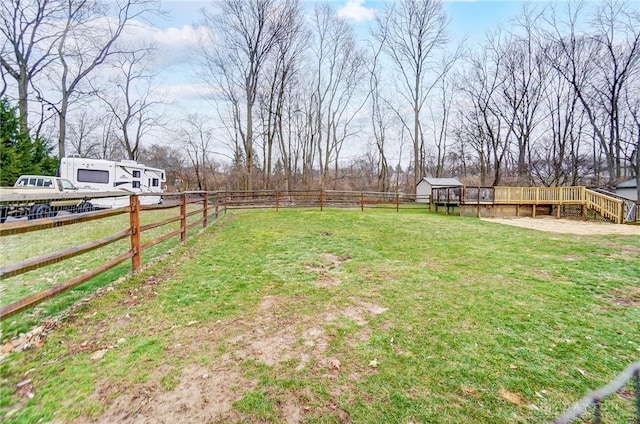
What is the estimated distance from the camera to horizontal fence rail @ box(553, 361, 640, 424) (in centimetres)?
160

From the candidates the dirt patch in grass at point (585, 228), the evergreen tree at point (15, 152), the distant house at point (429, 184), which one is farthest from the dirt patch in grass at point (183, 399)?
the distant house at point (429, 184)

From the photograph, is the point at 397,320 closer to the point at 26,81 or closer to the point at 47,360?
the point at 47,360

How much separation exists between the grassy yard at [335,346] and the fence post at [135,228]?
0.21 meters

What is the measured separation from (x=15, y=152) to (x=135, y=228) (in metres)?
15.0

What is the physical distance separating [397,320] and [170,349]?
1974mm

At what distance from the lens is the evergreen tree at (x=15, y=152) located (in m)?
12.5

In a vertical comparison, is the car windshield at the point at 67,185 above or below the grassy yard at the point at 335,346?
above

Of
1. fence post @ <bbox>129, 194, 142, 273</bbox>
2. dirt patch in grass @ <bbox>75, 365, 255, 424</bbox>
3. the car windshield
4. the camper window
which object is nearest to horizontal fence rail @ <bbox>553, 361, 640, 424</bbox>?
dirt patch in grass @ <bbox>75, 365, 255, 424</bbox>

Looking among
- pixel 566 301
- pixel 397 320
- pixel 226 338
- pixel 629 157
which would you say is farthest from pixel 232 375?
pixel 629 157

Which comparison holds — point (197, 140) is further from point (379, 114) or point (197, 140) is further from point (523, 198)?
point (523, 198)

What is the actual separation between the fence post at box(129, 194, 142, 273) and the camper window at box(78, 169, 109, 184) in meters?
11.5

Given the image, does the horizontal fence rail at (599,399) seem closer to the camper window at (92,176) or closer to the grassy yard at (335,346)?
the grassy yard at (335,346)

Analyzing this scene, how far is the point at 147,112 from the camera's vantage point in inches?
926

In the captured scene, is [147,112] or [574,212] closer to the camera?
A: [574,212]
